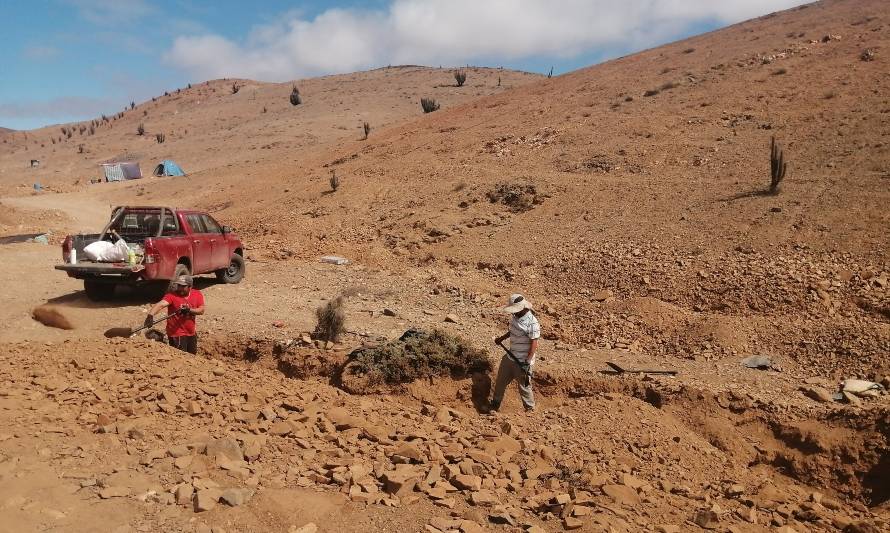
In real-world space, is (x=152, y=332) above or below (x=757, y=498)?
above

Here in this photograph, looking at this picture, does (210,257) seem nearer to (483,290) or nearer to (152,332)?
(152,332)

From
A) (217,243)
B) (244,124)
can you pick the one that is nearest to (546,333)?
(217,243)

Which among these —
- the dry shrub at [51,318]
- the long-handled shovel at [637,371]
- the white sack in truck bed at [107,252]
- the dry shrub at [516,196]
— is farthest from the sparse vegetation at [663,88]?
the dry shrub at [51,318]

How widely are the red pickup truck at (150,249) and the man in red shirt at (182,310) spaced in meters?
2.48

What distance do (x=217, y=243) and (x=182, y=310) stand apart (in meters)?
4.37

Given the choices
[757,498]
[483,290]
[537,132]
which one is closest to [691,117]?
[537,132]

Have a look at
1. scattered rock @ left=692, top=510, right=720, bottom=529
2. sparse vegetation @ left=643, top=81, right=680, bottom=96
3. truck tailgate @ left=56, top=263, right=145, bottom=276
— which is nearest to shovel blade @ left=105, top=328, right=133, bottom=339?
truck tailgate @ left=56, top=263, right=145, bottom=276

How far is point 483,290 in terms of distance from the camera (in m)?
11.7

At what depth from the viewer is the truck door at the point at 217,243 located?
10883mm

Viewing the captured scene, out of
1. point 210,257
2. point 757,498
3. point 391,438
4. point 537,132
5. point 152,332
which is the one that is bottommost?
point 757,498

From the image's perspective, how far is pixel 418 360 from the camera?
7172 millimetres

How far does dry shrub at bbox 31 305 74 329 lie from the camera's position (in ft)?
28.0

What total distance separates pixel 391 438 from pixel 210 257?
22.3 feet

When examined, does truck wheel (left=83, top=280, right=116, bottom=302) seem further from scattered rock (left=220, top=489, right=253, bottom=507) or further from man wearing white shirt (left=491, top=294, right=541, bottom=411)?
scattered rock (left=220, top=489, right=253, bottom=507)
